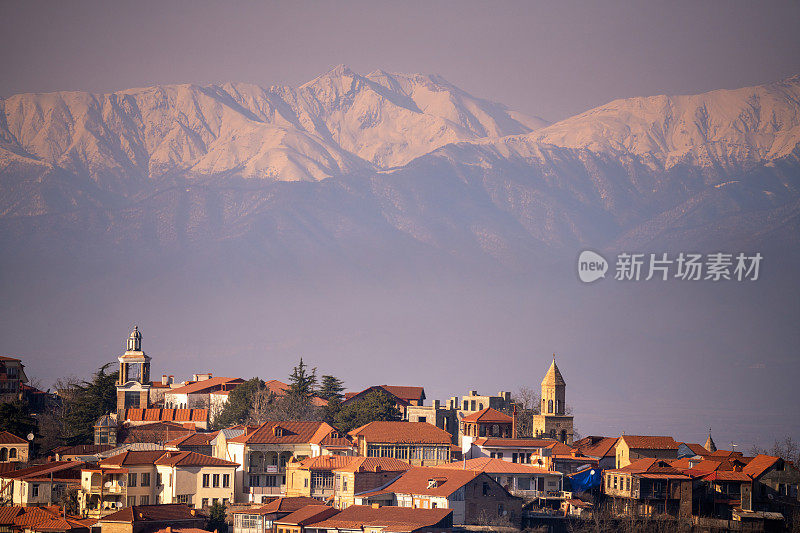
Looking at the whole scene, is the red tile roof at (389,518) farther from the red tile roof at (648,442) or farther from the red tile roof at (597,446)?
the red tile roof at (597,446)

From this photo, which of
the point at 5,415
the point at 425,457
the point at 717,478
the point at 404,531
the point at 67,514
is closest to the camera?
the point at 404,531

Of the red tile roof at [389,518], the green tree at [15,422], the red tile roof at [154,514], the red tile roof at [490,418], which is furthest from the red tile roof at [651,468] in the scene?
the green tree at [15,422]

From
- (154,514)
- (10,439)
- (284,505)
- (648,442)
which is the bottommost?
(154,514)

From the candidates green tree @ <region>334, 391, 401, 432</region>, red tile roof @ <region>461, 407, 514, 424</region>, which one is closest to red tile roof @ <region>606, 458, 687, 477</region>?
red tile roof @ <region>461, 407, 514, 424</region>

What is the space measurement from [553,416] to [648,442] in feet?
54.3

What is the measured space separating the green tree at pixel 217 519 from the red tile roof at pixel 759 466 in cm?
3817

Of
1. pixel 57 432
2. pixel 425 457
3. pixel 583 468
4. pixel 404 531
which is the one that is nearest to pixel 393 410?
pixel 425 457

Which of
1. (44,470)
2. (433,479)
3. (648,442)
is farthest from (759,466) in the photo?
(44,470)

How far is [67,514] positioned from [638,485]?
3941cm

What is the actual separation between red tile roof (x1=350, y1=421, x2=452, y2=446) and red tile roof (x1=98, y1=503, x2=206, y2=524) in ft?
65.2

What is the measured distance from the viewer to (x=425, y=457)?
106 meters

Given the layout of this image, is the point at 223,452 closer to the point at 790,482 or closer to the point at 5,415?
the point at 5,415

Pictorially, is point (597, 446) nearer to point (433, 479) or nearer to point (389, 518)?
point (433, 479)

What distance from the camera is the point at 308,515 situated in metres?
84.9
